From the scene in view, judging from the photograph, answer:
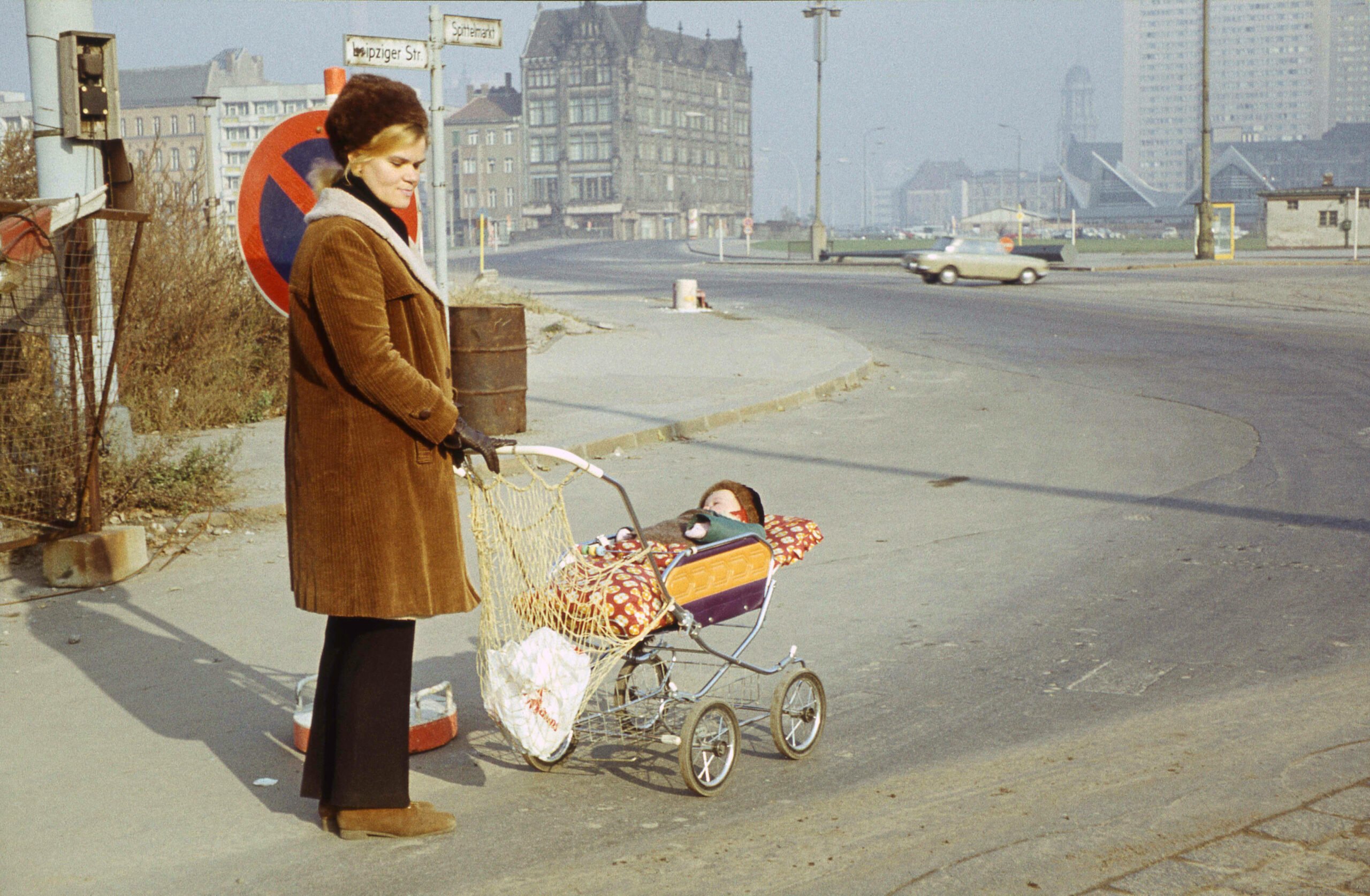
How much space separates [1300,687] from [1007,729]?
1.22 metres

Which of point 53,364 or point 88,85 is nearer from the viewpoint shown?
point 88,85

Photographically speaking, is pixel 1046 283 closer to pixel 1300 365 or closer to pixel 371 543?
pixel 1300 365

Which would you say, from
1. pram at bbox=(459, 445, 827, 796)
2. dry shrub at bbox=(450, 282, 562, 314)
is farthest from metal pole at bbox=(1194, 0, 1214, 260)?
pram at bbox=(459, 445, 827, 796)

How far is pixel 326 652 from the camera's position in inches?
160

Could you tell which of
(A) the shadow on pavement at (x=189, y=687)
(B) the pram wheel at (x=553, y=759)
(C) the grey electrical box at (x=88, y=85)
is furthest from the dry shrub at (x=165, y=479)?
(B) the pram wheel at (x=553, y=759)

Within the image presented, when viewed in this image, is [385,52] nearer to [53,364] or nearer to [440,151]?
[440,151]

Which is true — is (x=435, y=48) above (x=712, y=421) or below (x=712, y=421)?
above

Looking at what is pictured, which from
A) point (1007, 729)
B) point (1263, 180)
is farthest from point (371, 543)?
point (1263, 180)

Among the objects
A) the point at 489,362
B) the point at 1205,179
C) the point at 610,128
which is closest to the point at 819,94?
the point at 1205,179

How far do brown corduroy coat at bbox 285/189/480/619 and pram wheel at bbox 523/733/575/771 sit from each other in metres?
0.85

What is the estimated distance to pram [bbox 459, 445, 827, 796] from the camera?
4121 millimetres

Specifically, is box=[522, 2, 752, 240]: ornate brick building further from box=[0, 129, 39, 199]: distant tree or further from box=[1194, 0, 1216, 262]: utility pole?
box=[0, 129, 39, 199]: distant tree

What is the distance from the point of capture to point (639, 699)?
439cm

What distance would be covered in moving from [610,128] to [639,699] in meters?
152
